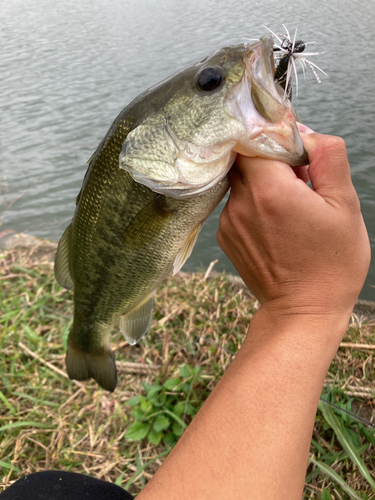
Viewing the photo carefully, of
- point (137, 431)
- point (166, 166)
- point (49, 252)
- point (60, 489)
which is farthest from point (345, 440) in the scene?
point (49, 252)

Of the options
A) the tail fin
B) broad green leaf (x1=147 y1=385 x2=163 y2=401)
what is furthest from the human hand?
broad green leaf (x1=147 y1=385 x2=163 y2=401)

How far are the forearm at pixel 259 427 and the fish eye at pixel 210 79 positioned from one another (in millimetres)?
847

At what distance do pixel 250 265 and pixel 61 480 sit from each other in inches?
46.1

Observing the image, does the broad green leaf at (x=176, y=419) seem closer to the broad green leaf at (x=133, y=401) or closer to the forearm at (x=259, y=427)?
the broad green leaf at (x=133, y=401)

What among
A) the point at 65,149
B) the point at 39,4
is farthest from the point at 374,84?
the point at 39,4

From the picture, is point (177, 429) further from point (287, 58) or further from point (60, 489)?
point (287, 58)

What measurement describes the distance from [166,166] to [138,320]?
2.97 ft

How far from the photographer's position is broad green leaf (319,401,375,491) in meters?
1.74

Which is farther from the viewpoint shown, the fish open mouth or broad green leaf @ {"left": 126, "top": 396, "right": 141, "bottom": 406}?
broad green leaf @ {"left": 126, "top": 396, "right": 141, "bottom": 406}

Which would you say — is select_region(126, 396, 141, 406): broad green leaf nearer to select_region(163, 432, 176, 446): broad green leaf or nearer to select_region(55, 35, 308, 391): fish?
select_region(163, 432, 176, 446): broad green leaf

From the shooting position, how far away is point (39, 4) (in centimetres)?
1983

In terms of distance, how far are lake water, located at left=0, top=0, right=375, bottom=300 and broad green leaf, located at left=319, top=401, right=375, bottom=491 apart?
9.22 ft

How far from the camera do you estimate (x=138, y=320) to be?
197 centimetres

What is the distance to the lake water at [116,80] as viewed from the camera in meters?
6.86
